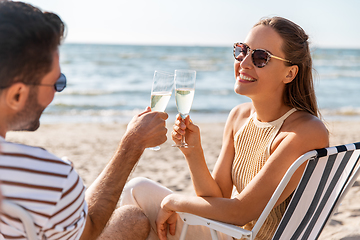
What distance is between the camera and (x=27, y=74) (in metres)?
1.38

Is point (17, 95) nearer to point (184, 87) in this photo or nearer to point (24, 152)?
point (24, 152)

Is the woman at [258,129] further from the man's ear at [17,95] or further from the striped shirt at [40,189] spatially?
the man's ear at [17,95]

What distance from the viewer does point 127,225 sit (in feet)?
8.23

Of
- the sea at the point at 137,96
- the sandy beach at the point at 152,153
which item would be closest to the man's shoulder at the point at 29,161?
the sandy beach at the point at 152,153

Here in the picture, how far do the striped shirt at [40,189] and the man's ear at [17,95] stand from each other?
0.14 m

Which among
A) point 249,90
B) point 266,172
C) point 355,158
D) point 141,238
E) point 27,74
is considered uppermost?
point 27,74

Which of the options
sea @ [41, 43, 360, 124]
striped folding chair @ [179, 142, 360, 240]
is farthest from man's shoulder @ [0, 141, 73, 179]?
sea @ [41, 43, 360, 124]

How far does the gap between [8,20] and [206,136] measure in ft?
26.8

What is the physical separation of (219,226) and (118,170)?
2.35 ft

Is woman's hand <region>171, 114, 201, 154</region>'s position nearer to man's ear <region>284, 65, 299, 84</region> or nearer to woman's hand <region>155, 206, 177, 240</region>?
woman's hand <region>155, 206, 177, 240</region>

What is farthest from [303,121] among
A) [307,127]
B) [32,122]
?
[32,122]

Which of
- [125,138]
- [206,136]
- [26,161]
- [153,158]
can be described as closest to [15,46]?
[26,161]

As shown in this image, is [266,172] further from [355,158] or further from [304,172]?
[355,158]

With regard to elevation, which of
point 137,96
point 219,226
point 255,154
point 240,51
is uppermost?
point 240,51
